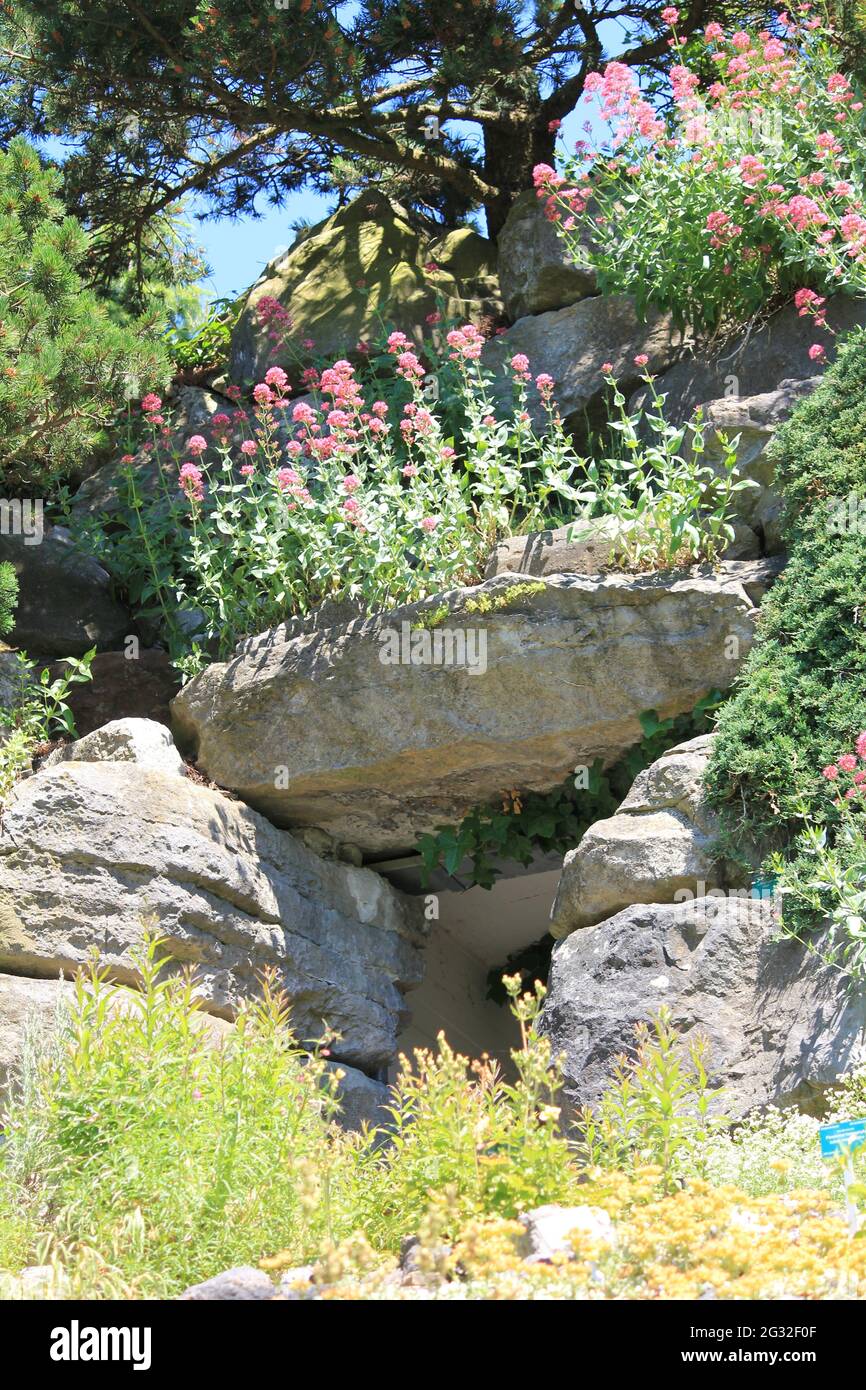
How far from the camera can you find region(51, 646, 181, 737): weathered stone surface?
7.50 meters

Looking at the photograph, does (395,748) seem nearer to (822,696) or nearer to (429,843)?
(429,843)

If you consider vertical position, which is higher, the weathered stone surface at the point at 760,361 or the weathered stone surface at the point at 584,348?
the weathered stone surface at the point at 584,348

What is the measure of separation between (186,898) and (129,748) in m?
0.87

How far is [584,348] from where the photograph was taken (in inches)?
311

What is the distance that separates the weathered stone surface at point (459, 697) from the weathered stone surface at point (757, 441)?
0.37 metres

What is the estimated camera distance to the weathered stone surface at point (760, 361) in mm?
6938

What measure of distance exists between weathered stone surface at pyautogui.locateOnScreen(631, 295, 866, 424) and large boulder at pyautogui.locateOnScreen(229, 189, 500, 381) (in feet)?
6.44

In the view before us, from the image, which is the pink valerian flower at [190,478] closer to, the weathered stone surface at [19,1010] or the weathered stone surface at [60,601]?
the weathered stone surface at [60,601]

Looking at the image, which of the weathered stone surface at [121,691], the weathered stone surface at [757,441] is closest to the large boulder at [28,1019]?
the weathered stone surface at [121,691]

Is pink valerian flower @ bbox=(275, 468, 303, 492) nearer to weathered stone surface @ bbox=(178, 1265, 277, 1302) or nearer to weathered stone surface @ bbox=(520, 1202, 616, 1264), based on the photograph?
weathered stone surface @ bbox=(520, 1202, 616, 1264)

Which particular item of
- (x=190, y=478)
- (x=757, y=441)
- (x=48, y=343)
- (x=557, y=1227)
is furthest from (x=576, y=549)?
(x=557, y=1227)

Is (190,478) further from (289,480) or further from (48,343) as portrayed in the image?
(48,343)
